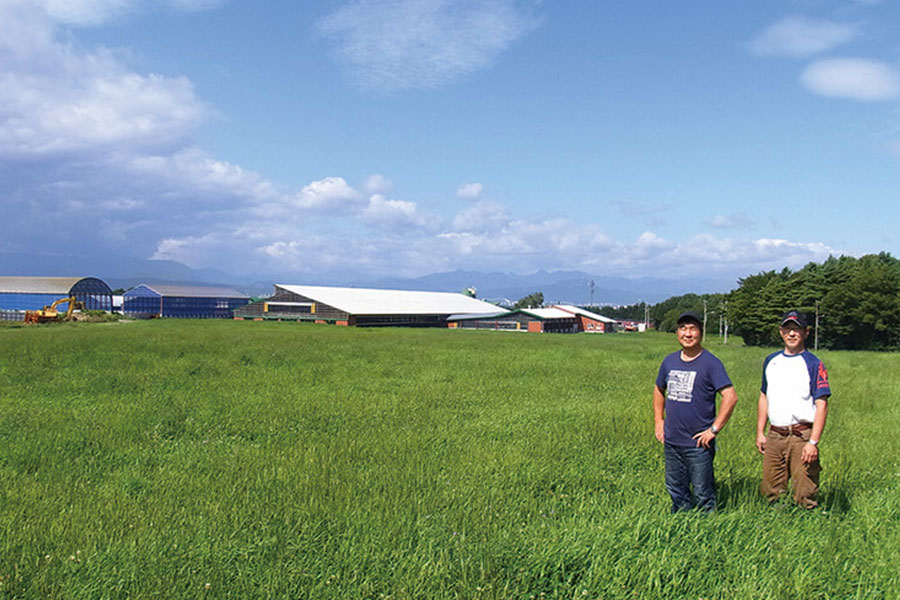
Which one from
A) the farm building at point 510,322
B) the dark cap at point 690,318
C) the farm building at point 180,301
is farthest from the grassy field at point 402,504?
the farm building at point 180,301

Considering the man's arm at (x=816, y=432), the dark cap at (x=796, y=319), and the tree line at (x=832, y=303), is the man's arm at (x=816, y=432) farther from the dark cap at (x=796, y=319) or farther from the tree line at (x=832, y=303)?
the tree line at (x=832, y=303)

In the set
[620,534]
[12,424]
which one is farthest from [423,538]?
[12,424]

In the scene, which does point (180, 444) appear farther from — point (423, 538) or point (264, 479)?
point (423, 538)

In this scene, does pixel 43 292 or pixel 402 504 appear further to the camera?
pixel 43 292

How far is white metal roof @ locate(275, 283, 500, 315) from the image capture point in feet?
244

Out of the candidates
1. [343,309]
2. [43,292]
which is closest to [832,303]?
[343,309]

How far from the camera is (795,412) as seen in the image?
16.9 ft

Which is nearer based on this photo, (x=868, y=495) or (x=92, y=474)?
(x=868, y=495)

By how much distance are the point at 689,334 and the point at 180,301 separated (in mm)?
100009

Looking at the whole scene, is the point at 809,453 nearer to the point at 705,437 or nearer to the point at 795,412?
the point at 795,412

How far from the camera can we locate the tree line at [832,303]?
50562 millimetres

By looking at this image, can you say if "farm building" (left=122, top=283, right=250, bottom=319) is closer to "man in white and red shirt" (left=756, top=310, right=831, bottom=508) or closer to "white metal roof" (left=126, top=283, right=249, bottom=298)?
"white metal roof" (left=126, top=283, right=249, bottom=298)

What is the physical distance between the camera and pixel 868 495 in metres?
5.77

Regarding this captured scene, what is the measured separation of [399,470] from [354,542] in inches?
77.9
